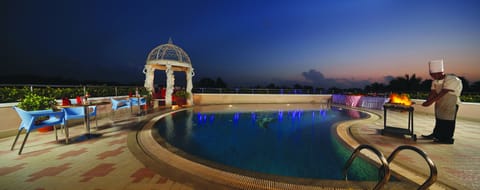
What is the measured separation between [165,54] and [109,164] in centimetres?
929

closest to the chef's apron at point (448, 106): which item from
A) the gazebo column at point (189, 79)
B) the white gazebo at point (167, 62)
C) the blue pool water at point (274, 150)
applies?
the blue pool water at point (274, 150)

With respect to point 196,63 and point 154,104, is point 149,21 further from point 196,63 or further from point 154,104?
point 154,104

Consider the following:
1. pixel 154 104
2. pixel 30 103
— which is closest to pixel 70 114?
pixel 30 103

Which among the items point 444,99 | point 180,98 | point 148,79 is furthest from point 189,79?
point 444,99

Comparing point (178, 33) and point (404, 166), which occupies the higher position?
point (178, 33)

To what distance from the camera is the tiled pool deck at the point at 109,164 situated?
7.41 ft

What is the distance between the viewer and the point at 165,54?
436 inches

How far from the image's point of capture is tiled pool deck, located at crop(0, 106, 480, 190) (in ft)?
7.41

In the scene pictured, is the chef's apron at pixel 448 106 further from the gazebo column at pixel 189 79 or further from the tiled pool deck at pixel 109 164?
the gazebo column at pixel 189 79

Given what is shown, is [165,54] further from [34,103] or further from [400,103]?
[400,103]

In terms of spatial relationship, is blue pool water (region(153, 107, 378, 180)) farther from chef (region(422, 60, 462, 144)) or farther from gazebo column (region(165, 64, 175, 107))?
gazebo column (region(165, 64, 175, 107))

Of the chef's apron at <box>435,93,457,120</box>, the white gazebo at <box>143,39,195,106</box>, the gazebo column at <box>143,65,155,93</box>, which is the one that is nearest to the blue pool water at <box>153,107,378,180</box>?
the chef's apron at <box>435,93,457,120</box>

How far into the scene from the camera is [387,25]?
41.8 ft

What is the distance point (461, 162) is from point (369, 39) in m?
15.5
